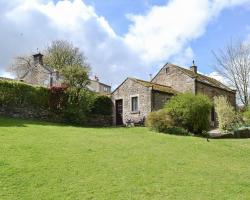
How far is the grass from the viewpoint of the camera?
10953mm

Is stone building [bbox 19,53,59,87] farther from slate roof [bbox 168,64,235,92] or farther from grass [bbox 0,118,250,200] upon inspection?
grass [bbox 0,118,250,200]

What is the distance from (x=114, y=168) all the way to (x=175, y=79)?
26347 mm

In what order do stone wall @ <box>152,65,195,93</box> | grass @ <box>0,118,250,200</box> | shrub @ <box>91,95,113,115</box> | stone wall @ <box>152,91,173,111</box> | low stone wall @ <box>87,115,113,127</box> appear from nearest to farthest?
1. grass @ <box>0,118,250,200</box>
2. low stone wall @ <box>87,115,113,127</box>
3. stone wall @ <box>152,91,173,111</box>
4. shrub @ <box>91,95,113,115</box>
5. stone wall @ <box>152,65,195,93</box>

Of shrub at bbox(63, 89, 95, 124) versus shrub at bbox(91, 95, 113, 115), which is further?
shrub at bbox(91, 95, 113, 115)

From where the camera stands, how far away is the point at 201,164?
1531cm

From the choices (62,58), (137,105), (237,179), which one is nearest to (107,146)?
(237,179)

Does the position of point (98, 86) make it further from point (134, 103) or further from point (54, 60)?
point (134, 103)

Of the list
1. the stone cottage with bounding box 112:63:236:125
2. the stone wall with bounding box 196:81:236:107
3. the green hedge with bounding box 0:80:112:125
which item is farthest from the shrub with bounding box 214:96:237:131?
the green hedge with bounding box 0:80:112:125

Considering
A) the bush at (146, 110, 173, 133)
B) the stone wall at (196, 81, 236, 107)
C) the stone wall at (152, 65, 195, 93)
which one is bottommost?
the bush at (146, 110, 173, 133)

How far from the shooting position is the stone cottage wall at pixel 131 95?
33.1 meters

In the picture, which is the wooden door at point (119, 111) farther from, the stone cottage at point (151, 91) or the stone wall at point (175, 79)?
the stone wall at point (175, 79)

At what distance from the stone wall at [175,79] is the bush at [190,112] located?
32.9 feet

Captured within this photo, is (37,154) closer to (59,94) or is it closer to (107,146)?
(107,146)

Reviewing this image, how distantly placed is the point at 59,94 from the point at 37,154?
16.2 meters
